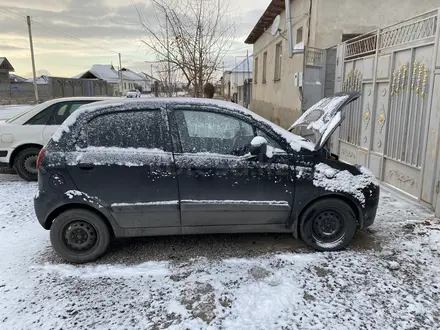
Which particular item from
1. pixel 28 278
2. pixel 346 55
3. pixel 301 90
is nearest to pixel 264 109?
pixel 301 90

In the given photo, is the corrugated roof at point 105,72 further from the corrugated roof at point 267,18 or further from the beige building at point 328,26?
the beige building at point 328,26

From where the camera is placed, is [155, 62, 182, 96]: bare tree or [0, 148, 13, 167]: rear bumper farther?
[155, 62, 182, 96]: bare tree

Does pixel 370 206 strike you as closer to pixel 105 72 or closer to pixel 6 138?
pixel 6 138

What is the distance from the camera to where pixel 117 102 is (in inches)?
148

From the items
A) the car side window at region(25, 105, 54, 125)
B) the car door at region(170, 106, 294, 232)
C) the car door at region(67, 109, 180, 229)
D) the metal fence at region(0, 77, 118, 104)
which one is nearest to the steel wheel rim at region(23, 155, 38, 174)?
the car side window at region(25, 105, 54, 125)

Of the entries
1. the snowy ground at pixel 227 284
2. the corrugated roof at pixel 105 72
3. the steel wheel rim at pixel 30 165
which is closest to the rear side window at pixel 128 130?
the snowy ground at pixel 227 284

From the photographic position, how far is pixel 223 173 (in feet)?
11.9

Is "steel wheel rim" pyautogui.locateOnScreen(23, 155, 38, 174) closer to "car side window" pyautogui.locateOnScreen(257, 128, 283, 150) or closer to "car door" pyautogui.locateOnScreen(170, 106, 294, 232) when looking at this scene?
"car door" pyautogui.locateOnScreen(170, 106, 294, 232)

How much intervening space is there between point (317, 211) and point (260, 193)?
69 cm

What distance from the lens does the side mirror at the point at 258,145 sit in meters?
3.52

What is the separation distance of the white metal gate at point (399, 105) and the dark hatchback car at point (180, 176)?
6.11ft

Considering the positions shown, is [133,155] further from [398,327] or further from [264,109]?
[264,109]

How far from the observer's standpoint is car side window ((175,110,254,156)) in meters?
3.67

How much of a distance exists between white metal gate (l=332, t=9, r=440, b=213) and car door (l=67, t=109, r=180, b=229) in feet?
12.3
